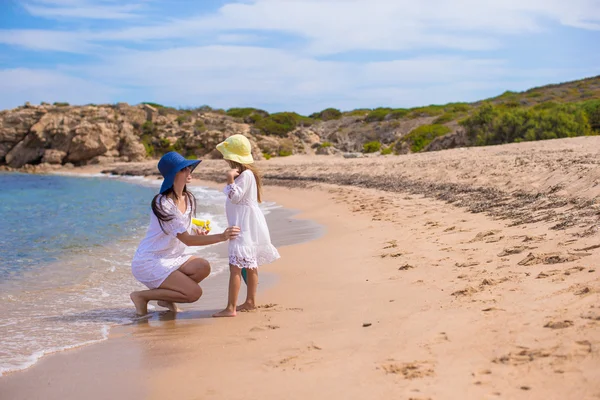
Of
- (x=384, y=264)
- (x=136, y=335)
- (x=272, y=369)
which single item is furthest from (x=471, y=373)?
(x=384, y=264)

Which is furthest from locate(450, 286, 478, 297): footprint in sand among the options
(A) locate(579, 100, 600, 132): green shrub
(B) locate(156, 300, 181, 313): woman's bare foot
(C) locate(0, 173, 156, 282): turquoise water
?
(A) locate(579, 100, 600, 132): green shrub

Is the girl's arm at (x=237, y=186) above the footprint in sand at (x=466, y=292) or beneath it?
above

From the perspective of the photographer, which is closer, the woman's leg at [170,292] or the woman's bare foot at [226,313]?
the woman's bare foot at [226,313]

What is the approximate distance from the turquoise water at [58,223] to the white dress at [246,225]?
3.73 meters

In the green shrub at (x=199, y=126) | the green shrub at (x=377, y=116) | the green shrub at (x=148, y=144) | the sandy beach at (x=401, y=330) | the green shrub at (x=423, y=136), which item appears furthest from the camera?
the green shrub at (x=377, y=116)

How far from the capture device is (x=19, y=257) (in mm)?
8727

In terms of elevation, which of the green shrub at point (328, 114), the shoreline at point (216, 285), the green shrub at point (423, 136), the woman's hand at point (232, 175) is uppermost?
the green shrub at point (328, 114)

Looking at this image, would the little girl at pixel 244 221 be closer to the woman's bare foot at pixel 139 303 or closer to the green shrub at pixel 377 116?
the woman's bare foot at pixel 139 303

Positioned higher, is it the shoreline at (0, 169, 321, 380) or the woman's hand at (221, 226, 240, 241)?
the woman's hand at (221, 226, 240, 241)

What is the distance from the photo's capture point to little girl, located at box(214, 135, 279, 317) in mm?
5016

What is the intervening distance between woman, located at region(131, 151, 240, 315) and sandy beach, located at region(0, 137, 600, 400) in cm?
25

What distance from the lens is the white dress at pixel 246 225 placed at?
505 centimetres

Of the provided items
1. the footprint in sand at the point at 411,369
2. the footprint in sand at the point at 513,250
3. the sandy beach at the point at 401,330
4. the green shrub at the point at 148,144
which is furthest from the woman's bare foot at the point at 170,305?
the green shrub at the point at 148,144

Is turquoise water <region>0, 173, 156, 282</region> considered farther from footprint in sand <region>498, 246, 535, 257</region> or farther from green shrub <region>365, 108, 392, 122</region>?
green shrub <region>365, 108, 392, 122</region>
